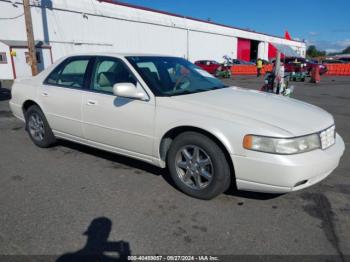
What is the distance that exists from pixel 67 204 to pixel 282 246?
2147mm

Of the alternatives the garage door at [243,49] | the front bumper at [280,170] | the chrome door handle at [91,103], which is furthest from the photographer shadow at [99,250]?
the garage door at [243,49]

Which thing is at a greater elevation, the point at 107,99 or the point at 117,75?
the point at 117,75

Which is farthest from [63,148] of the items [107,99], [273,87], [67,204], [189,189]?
[273,87]

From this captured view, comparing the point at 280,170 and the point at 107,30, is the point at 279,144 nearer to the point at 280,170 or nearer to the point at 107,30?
the point at 280,170

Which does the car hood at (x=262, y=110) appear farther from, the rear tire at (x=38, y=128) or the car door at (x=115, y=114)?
the rear tire at (x=38, y=128)

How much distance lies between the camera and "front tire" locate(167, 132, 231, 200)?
312cm

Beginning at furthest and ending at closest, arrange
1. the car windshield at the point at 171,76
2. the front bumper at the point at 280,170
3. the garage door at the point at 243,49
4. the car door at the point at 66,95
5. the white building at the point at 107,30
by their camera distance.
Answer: the garage door at the point at 243,49 < the white building at the point at 107,30 < the car door at the point at 66,95 < the car windshield at the point at 171,76 < the front bumper at the point at 280,170

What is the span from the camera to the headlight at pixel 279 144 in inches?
110

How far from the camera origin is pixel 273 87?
8.08 meters

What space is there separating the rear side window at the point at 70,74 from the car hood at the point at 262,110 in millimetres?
1592

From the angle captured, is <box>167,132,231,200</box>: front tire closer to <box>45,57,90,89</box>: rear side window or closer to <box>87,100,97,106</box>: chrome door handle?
<box>87,100,97,106</box>: chrome door handle

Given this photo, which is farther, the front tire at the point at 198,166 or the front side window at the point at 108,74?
the front side window at the point at 108,74

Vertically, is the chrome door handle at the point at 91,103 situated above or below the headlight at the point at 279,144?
above

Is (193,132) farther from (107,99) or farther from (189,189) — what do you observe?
(107,99)
